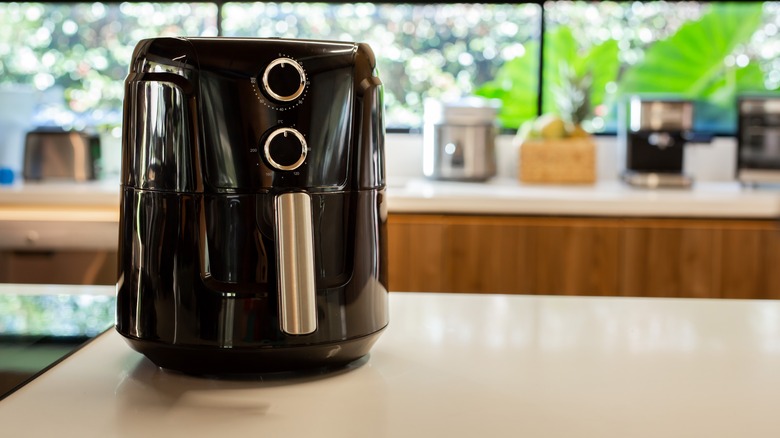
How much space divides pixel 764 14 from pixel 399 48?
131 cm

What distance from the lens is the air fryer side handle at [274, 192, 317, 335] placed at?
1.78ft

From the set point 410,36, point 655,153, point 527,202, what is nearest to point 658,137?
point 655,153

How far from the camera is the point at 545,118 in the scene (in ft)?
9.41

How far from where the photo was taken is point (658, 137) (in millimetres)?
2717

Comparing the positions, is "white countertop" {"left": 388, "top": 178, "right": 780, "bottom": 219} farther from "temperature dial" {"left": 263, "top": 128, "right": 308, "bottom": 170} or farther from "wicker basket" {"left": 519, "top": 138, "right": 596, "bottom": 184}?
"temperature dial" {"left": 263, "top": 128, "right": 308, "bottom": 170}

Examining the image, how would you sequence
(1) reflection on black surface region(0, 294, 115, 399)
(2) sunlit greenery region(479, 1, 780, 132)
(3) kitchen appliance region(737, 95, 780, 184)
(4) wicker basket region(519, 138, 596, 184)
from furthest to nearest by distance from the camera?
(2) sunlit greenery region(479, 1, 780, 132)
(4) wicker basket region(519, 138, 596, 184)
(3) kitchen appliance region(737, 95, 780, 184)
(1) reflection on black surface region(0, 294, 115, 399)

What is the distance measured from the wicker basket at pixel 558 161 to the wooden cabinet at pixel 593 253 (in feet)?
1.54

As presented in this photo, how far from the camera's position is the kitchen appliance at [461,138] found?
271 centimetres

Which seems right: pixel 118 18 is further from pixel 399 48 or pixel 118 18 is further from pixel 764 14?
pixel 764 14

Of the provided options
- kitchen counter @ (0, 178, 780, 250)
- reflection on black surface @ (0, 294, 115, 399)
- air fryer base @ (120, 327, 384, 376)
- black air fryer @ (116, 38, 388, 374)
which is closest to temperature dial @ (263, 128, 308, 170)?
black air fryer @ (116, 38, 388, 374)

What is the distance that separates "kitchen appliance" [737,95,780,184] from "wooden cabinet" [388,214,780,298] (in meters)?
0.34

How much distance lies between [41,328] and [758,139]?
2.39 m

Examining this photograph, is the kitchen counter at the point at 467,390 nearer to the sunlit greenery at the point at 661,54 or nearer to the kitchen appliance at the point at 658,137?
the kitchen appliance at the point at 658,137

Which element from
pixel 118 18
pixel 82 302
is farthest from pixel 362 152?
pixel 118 18
